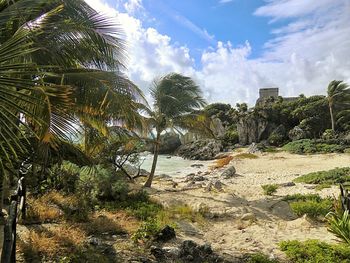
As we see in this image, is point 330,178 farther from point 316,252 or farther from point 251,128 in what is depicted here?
point 251,128

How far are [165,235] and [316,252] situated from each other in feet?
10.2

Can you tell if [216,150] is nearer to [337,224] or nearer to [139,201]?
[139,201]

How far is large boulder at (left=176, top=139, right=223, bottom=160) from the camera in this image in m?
46.8

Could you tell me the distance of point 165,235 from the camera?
7.99 metres

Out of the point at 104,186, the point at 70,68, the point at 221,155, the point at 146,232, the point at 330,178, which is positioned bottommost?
the point at 146,232

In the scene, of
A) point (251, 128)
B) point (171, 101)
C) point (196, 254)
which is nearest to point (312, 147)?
point (251, 128)

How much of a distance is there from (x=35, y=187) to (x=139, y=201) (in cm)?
342

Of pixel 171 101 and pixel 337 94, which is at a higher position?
pixel 337 94

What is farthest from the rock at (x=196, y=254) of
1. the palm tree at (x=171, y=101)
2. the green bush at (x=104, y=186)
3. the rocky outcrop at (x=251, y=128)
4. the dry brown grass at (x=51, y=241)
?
the rocky outcrop at (x=251, y=128)

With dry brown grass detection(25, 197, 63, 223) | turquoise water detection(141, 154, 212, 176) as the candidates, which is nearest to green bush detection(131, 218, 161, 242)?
dry brown grass detection(25, 197, 63, 223)

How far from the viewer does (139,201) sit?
39.1 feet

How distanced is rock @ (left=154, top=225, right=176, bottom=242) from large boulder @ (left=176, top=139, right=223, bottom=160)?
37560 millimetres

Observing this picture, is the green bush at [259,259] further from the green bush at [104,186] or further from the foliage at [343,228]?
the green bush at [104,186]

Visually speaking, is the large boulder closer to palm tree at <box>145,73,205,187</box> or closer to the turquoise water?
the turquoise water
